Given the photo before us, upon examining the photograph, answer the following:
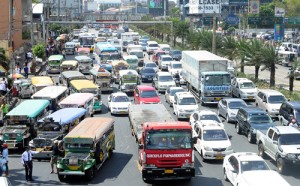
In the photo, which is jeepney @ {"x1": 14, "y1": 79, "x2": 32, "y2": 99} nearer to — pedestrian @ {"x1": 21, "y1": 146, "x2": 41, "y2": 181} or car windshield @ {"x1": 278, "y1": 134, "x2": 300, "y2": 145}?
pedestrian @ {"x1": 21, "y1": 146, "x2": 41, "y2": 181}

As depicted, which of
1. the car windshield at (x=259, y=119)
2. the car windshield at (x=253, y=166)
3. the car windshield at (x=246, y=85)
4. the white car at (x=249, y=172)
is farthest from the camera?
the car windshield at (x=246, y=85)

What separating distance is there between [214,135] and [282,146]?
3661 mm

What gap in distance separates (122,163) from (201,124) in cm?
476

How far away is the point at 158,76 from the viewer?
4903cm

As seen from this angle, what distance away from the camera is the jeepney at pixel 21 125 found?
2816 centimetres

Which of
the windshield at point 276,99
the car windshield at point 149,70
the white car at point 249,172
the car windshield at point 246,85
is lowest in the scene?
the white car at point 249,172

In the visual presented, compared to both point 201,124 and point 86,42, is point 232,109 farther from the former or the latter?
point 86,42

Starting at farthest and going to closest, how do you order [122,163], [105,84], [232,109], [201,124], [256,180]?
1. [105,84]
2. [232,109]
3. [201,124]
4. [122,163]
5. [256,180]

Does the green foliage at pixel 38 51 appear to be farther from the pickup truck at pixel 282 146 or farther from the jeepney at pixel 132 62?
the pickup truck at pixel 282 146

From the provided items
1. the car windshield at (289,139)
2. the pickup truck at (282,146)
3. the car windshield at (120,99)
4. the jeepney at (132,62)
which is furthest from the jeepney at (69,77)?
the car windshield at (289,139)

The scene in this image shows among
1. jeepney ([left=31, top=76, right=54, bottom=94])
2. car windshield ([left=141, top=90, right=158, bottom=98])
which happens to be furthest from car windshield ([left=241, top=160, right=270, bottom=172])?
jeepney ([left=31, top=76, right=54, bottom=94])

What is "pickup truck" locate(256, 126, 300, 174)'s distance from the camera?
24.1 m

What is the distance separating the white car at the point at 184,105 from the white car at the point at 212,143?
826 cm

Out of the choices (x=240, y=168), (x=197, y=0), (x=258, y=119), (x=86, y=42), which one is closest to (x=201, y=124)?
(x=258, y=119)
